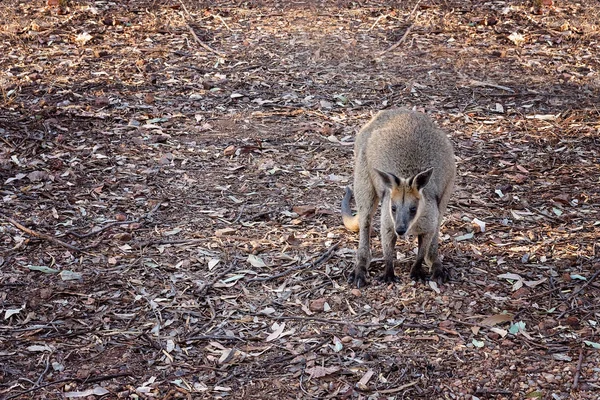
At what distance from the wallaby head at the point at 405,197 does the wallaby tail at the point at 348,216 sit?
65 centimetres

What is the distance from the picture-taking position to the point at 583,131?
651cm

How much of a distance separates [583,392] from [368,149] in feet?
6.16

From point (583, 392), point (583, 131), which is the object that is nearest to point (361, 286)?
point (583, 392)

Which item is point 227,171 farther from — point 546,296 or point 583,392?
point 583,392

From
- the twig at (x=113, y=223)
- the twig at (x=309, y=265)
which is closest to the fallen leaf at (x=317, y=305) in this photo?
the twig at (x=309, y=265)

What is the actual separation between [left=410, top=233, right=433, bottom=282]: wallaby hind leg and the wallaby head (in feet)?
0.64

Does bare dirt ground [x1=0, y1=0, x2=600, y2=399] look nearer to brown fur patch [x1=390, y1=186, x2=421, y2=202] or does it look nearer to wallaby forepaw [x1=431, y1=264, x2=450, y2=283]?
wallaby forepaw [x1=431, y1=264, x2=450, y2=283]

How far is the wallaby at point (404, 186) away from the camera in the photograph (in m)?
4.35

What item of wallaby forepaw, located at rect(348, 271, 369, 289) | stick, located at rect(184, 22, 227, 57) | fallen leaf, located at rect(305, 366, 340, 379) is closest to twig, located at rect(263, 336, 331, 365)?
fallen leaf, located at rect(305, 366, 340, 379)

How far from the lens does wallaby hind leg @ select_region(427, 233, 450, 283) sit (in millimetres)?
4570

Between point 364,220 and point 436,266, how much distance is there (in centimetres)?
52

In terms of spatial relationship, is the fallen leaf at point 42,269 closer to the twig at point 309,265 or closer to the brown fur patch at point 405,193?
the twig at point 309,265

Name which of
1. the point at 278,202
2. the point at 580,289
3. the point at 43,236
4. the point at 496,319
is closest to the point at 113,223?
the point at 43,236

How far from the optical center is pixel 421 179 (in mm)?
4312
